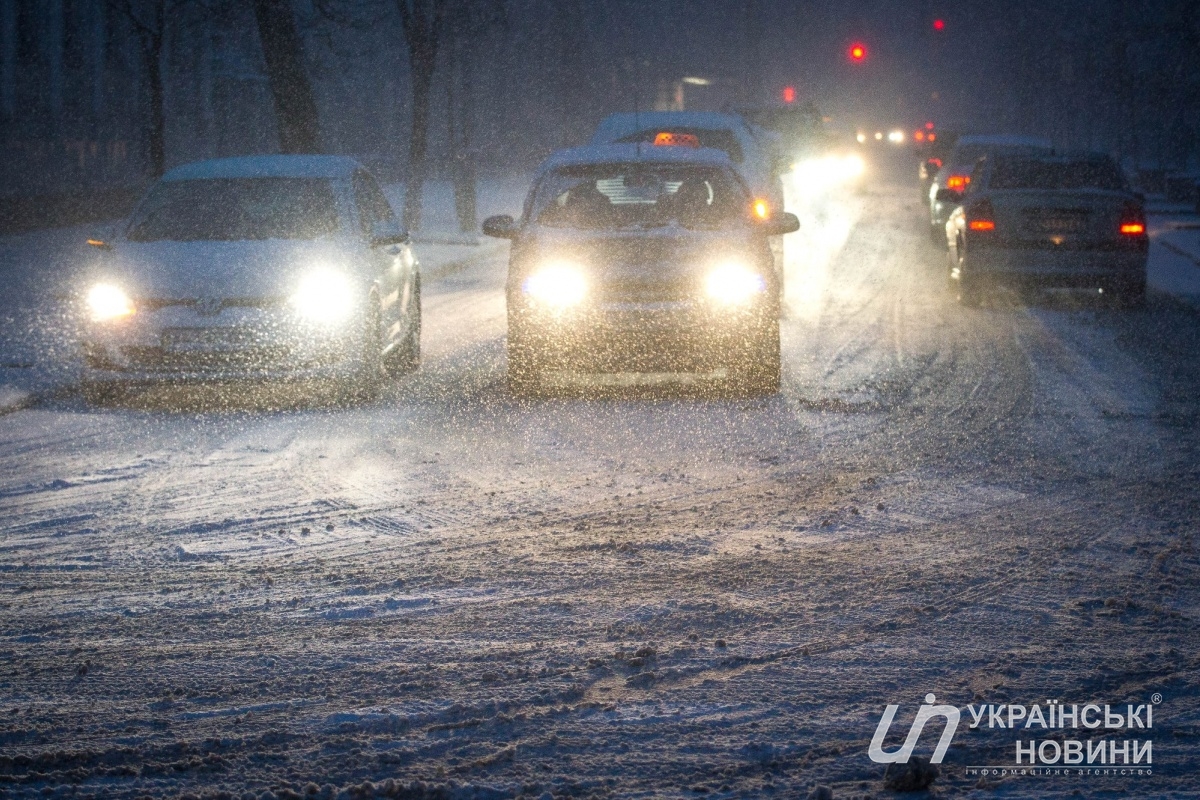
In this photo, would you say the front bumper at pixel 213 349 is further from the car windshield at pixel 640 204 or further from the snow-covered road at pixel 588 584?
the car windshield at pixel 640 204

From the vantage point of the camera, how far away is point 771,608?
5844mm

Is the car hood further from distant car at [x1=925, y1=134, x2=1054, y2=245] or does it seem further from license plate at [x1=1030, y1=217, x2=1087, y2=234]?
distant car at [x1=925, y1=134, x2=1054, y2=245]

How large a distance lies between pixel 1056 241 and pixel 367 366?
27.4 feet

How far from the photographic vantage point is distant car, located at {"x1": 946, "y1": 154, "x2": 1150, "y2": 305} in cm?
1623

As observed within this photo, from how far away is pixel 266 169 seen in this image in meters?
12.4

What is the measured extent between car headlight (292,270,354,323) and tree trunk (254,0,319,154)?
10.1 m

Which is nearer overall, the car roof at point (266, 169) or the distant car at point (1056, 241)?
the car roof at point (266, 169)

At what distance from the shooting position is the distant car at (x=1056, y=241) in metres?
16.2

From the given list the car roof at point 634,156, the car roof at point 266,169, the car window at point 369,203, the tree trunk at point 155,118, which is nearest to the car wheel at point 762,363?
the car roof at point 634,156

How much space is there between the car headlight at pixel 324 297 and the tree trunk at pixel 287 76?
33.2 ft

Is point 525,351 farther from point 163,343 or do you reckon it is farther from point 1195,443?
point 1195,443

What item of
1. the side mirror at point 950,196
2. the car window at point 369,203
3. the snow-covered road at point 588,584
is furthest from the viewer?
the side mirror at point 950,196

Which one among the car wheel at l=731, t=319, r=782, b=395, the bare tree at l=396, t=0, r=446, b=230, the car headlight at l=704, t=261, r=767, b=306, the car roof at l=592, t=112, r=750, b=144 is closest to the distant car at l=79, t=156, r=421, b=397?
the car headlight at l=704, t=261, r=767, b=306

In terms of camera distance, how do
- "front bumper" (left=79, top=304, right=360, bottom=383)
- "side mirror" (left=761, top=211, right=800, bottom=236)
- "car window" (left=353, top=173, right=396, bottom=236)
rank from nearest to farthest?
"front bumper" (left=79, top=304, right=360, bottom=383), "side mirror" (left=761, top=211, right=800, bottom=236), "car window" (left=353, top=173, right=396, bottom=236)
